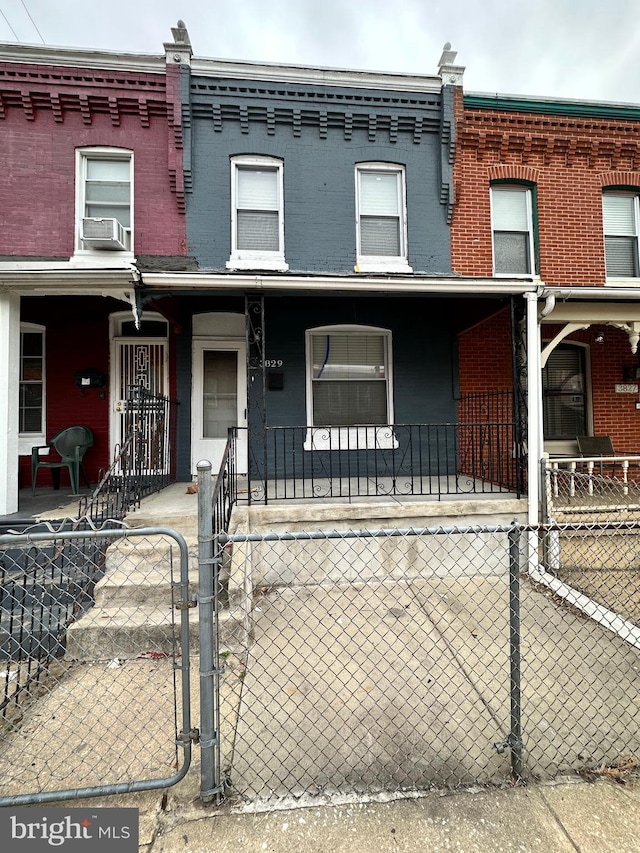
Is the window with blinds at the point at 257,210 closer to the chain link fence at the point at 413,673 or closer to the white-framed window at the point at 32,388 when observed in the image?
the white-framed window at the point at 32,388

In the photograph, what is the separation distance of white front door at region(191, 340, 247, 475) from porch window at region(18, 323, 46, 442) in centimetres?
266

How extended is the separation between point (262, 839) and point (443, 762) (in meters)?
Result: 1.07

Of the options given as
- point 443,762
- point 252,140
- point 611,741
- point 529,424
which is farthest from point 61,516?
point 252,140

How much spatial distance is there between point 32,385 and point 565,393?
970 centimetres

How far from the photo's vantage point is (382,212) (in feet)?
24.2

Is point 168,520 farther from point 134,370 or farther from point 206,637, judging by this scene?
point 134,370

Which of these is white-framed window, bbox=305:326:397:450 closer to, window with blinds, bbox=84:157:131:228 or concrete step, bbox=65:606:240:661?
window with blinds, bbox=84:157:131:228

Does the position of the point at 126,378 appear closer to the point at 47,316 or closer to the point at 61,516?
the point at 47,316

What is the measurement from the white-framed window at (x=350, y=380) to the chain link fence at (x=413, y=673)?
2648 mm

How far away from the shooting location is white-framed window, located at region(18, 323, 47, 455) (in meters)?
7.11

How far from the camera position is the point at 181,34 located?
673 centimetres

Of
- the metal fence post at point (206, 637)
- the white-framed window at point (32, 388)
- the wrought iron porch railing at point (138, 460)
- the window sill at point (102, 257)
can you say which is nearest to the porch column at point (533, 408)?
the metal fence post at point (206, 637)

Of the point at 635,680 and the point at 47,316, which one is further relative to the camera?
the point at 47,316

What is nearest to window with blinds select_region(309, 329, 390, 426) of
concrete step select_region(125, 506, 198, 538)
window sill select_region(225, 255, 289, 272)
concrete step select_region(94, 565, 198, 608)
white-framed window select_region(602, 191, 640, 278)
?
window sill select_region(225, 255, 289, 272)
